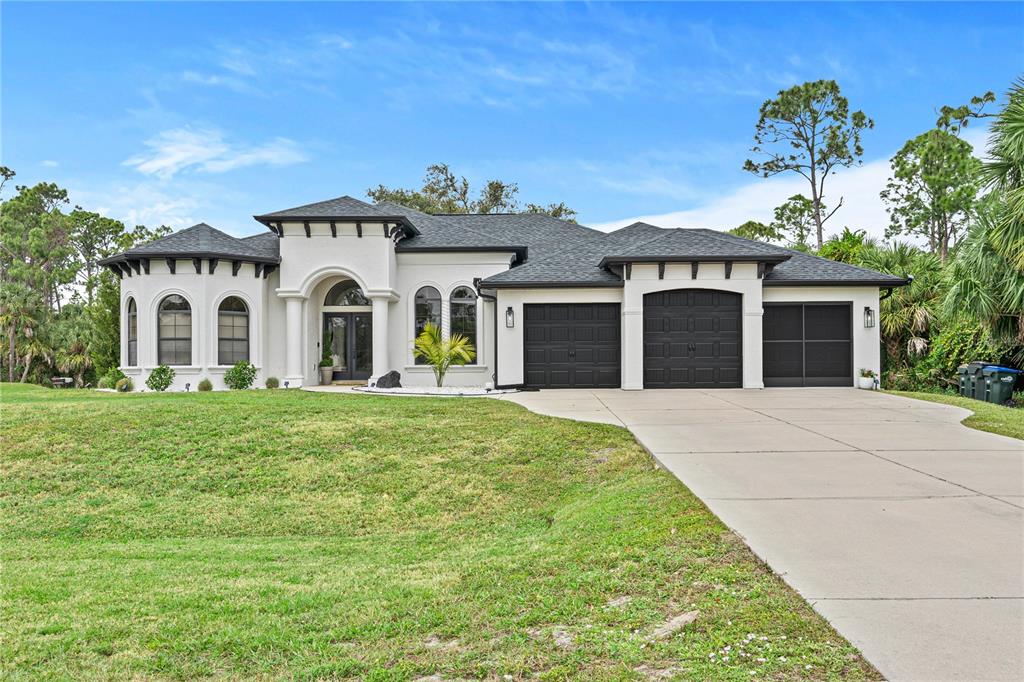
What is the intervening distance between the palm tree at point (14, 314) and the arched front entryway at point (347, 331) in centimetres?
2267

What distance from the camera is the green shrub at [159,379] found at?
59.7ft

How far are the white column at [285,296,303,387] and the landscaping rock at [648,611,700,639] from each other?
17.5 m

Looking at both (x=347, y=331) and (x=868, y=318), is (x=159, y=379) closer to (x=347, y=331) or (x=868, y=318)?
(x=347, y=331)

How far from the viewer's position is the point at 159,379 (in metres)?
18.2

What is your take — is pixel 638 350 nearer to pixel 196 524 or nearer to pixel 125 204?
pixel 196 524

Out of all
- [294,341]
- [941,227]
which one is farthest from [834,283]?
[941,227]

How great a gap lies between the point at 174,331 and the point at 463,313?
28.6ft

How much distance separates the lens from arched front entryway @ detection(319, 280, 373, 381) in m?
20.6

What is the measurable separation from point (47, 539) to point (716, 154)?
33.1 meters

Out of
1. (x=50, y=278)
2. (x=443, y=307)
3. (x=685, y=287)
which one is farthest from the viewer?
(x=50, y=278)

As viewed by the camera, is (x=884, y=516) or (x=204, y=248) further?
(x=204, y=248)

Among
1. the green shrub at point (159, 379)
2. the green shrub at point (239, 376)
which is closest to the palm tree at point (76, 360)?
the green shrub at point (159, 379)

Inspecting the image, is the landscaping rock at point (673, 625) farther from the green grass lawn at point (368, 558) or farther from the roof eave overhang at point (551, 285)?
the roof eave overhang at point (551, 285)

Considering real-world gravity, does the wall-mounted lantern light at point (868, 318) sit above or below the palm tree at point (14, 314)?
below
